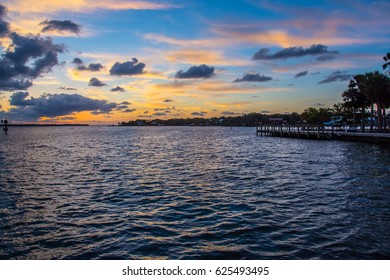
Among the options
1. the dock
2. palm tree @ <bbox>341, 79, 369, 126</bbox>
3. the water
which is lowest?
the water

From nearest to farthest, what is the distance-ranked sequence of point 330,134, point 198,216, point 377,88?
point 198,216, point 377,88, point 330,134

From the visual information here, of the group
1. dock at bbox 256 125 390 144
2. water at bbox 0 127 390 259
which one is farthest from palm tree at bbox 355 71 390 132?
water at bbox 0 127 390 259

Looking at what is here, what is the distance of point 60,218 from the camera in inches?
501

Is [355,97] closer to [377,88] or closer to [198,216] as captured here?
[377,88]

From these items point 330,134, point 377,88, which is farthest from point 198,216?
point 377,88

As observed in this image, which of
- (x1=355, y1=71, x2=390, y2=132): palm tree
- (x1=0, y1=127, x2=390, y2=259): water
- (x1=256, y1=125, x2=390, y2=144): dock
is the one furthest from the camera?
(x1=355, y1=71, x2=390, y2=132): palm tree

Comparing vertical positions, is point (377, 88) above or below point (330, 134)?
above

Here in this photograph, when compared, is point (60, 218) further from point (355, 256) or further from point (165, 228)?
point (355, 256)

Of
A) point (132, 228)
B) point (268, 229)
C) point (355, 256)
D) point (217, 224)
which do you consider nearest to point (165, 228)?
point (132, 228)

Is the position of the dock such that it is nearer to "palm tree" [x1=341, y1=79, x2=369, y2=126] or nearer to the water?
"palm tree" [x1=341, y1=79, x2=369, y2=126]

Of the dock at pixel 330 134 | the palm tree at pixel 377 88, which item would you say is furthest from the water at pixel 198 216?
the palm tree at pixel 377 88

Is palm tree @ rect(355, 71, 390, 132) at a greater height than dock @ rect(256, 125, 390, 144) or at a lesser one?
greater

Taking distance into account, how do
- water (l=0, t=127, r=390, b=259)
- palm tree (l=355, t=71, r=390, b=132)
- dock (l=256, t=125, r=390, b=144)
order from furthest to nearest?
palm tree (l=355, t=71, r=390, b=132) → dock (l=256, t=125, r=390, b=144) → water (l=0, t=127, r=390, b=259)

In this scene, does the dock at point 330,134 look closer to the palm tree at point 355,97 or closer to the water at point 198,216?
the palm tree at point 355,97
